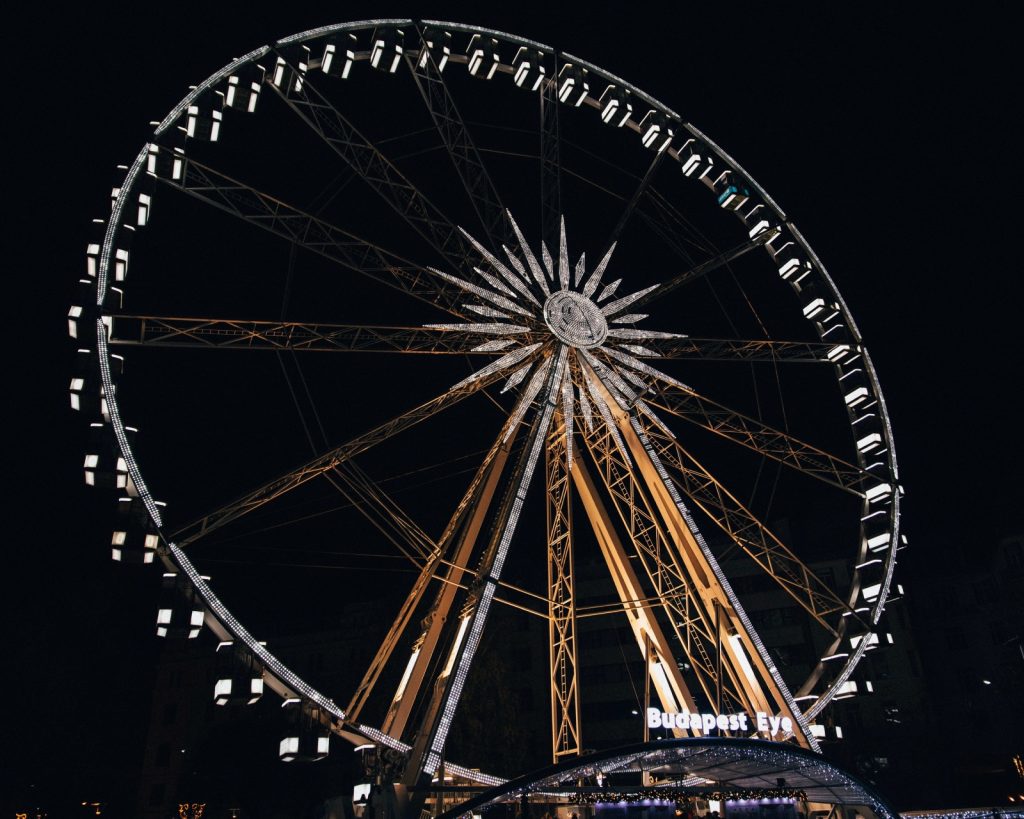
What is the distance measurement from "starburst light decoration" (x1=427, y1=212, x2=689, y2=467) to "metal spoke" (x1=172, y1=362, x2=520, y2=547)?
40.9 inches

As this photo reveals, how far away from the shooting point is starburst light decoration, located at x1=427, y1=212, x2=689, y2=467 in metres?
18.7

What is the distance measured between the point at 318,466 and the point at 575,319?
7.20 m

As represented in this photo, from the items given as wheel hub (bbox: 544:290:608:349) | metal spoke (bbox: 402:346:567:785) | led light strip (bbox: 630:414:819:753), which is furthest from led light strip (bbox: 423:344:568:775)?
led light strip (bbox: 630:414:819:753)

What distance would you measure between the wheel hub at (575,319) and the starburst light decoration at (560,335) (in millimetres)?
24

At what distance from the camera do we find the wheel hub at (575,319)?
19156 millimetres

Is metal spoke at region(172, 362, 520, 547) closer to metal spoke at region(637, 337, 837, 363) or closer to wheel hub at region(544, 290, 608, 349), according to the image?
wheel hub at region(544, 290, 608, 349)

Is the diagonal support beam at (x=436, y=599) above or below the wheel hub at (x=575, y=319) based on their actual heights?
below

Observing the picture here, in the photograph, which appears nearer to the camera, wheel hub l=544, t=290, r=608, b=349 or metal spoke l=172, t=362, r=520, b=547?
metal spoke l=172, t=362, r=520, b=547

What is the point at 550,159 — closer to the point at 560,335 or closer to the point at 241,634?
the point at 560,335

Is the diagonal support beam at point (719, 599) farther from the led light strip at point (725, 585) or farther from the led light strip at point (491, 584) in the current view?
the led light strip at point (491, 584)

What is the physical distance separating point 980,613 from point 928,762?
1104cm

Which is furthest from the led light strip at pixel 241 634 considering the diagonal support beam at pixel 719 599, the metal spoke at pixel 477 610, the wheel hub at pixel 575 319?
the wheel hub at pixel 575 319

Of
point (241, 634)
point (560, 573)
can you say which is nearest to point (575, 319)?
point (560, 573)

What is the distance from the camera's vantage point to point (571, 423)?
18906mm
